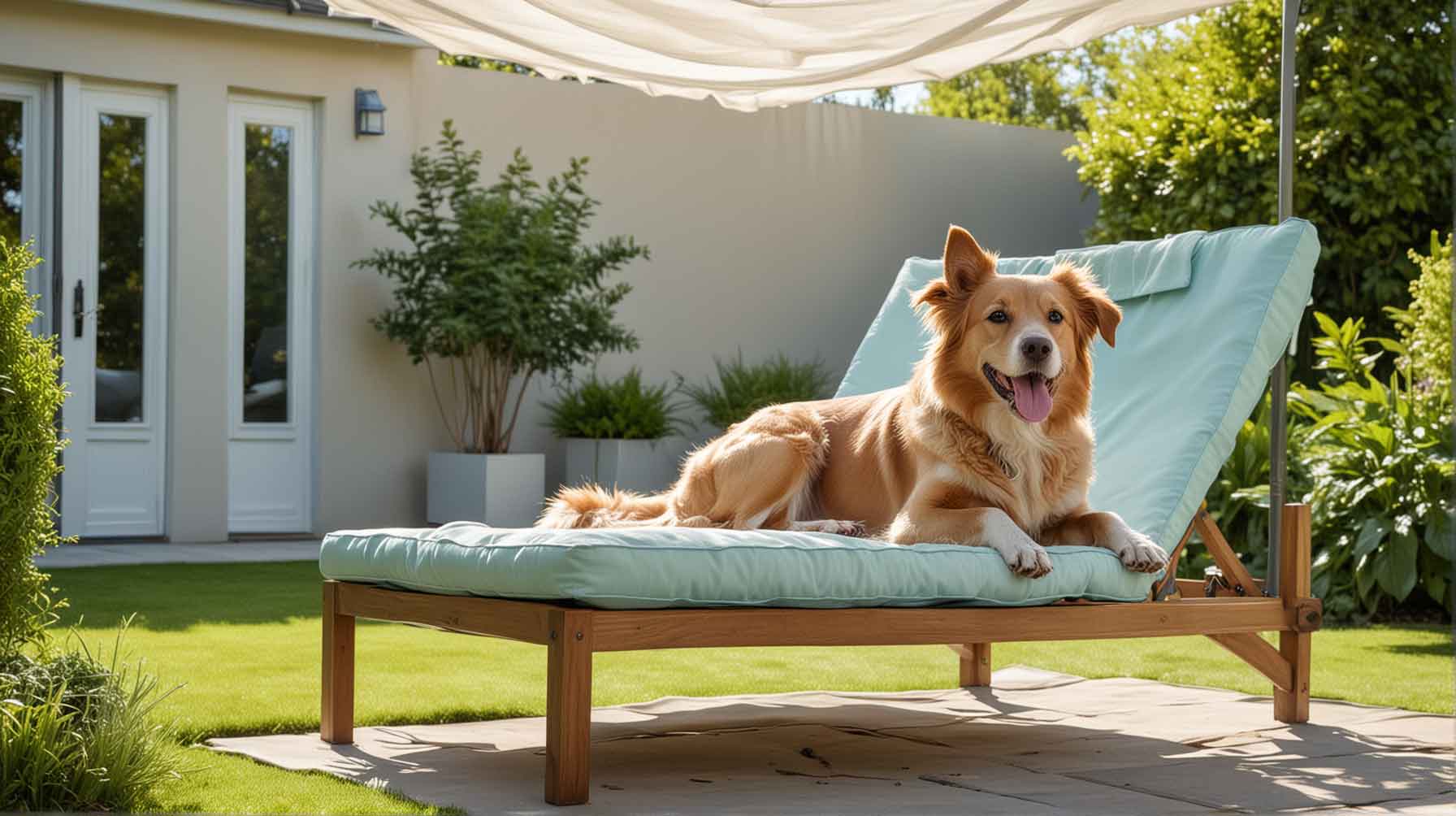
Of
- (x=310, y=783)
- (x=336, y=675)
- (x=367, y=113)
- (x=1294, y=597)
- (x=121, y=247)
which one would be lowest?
(x=310, y=783)

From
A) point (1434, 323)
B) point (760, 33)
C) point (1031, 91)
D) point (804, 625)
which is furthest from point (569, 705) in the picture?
point (1031, 91)

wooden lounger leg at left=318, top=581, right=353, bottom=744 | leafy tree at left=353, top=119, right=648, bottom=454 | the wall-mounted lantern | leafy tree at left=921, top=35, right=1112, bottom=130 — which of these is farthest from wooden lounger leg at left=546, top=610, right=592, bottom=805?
leafy tree at left=921, top=35, right=1112, bottom=130

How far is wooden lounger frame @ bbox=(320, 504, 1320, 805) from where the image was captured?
3.07m

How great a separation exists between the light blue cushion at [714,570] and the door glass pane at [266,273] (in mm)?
6462

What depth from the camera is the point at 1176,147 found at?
1055cm

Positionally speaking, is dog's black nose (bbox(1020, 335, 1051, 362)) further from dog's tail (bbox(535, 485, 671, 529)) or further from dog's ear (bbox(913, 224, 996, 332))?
dog's tail (bbox(535, 485, 671, 529))

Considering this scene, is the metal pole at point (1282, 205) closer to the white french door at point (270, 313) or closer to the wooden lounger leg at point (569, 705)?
the wooden lounger leg at point (569, 705)

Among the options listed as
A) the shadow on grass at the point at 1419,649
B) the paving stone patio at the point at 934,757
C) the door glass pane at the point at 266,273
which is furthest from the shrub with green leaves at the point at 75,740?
the door glass pane at the point at 266,273

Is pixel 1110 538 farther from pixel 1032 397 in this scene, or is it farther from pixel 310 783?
pixel 310 783

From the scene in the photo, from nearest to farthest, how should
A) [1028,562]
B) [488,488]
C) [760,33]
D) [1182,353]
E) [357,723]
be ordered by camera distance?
[1028,562], [357,723], [760,33], [1182,353], [488,488]

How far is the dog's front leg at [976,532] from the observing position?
11.5 ft

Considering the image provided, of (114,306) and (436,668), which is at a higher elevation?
(114,306)

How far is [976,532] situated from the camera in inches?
141

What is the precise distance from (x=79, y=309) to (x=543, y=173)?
3.26m
